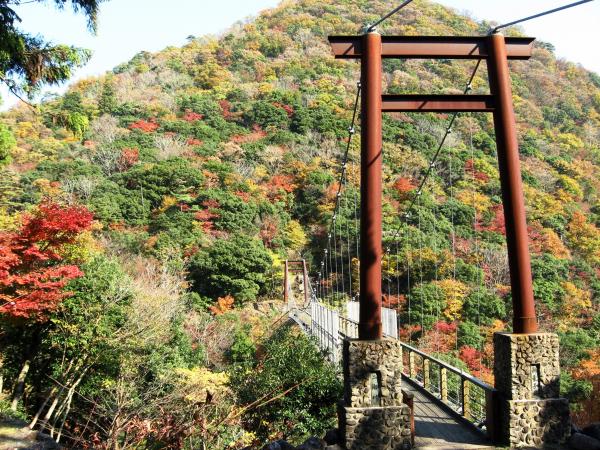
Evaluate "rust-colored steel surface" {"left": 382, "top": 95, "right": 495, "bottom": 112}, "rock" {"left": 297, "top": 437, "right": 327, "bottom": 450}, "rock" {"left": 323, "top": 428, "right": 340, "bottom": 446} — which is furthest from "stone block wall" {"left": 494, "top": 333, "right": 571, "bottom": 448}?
"rust-colored steel surface" {"left": 382, "top": 95, "right": 495, "bottom": 112}

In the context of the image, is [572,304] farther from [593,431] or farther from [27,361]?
[27,361]

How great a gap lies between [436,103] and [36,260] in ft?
28.7

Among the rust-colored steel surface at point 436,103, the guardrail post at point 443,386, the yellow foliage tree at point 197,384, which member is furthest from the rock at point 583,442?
the yellow foliage tree at point 197,384

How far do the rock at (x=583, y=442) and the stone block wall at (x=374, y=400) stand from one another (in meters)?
1.79

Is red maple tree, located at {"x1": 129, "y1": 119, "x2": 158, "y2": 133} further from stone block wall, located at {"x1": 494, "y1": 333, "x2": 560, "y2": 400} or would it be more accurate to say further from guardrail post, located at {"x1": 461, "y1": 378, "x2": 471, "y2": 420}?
stone block wall, located at {"x1": 494, "y1": 333, "x2": 560, "y2": 400}

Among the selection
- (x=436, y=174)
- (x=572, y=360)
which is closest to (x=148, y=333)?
(x=572, y=360)

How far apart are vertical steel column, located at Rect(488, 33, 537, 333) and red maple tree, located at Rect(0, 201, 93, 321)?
8271 millimetres

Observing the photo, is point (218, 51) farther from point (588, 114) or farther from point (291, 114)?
point (588, 114)

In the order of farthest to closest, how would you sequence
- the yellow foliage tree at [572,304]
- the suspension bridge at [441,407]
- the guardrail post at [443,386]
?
the yellow foliage tree at [572,304] → the guardrail post at [443,386] → the suspension bridge at [441,407]

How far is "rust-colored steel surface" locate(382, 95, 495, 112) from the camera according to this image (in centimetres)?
630

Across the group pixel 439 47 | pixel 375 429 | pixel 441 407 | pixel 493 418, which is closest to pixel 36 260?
pixel 375 429

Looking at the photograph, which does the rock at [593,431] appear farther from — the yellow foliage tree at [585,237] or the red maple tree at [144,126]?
the red maple tree at [144,126]

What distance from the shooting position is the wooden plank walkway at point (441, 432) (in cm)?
542

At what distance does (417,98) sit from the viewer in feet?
20.9
